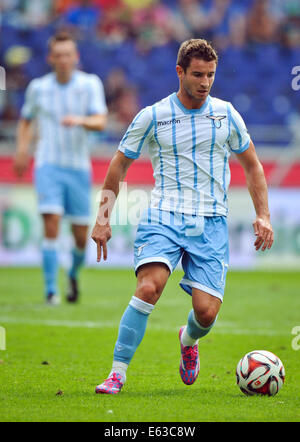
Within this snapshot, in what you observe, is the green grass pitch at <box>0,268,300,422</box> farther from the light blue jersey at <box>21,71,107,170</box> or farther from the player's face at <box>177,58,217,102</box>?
the player's face at <box>177,58,217,102</box>

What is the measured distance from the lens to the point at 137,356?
6.14 m

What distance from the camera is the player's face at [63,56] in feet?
28.9

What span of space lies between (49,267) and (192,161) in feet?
13.8

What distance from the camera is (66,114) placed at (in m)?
9.23

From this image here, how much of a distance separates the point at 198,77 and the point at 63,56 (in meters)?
4.38

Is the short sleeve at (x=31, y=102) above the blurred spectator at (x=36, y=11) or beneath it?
beneath

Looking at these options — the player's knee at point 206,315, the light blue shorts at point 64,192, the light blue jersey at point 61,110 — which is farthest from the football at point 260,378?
the light blue jersey at point 61,110

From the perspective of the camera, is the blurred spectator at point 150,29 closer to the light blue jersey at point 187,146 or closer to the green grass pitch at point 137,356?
the green grass pitch at point 137,356

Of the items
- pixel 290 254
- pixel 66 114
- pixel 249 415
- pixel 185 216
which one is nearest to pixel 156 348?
pixel 185 216

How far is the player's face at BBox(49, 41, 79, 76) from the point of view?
881 cm

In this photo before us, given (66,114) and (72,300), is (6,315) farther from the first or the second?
(66,114)

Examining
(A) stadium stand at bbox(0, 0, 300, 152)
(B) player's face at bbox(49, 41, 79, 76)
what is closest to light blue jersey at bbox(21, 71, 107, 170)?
(B) player's face at bbox(49, 41, 79, 76)

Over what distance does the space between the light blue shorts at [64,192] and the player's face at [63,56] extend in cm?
107

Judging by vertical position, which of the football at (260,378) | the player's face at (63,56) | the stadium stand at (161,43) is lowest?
the football at (260,378)
